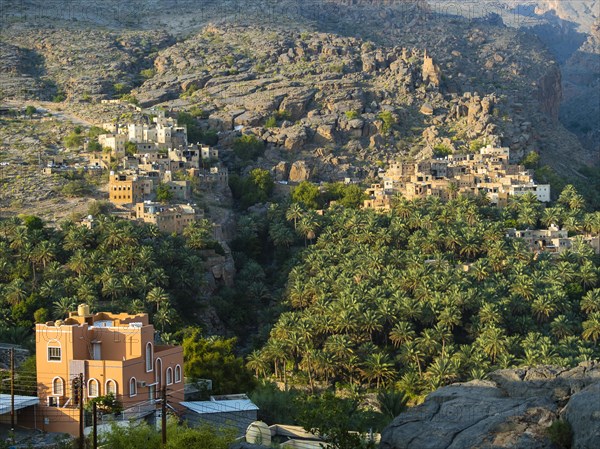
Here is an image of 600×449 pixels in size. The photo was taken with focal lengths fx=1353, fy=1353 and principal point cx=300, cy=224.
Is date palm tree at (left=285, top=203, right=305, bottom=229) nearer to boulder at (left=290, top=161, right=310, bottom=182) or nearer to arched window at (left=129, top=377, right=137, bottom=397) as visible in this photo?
boulder at (left=290, top=161, right=310, bottom=182)

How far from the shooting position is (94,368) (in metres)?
51.5

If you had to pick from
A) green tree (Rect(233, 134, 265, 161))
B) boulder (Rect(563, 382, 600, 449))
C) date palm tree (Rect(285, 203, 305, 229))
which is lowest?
date palm tree (Rect(285, 203, 305, 229))

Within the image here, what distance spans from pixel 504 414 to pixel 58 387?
1764cm

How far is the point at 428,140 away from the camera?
12888 centimetres

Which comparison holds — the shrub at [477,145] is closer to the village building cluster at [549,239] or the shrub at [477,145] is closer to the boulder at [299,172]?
the boulder at [299,172]

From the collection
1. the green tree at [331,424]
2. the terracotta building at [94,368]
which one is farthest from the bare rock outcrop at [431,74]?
the green tree at [331,424]

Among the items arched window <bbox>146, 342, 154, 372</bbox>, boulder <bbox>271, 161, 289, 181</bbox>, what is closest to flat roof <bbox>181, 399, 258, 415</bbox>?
arched window <bbox>146, 342, 154, 372</bbox>

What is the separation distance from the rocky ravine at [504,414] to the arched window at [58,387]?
520 inches

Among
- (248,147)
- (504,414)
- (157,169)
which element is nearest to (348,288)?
(157,169)

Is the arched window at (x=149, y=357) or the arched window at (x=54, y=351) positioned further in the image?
the arched window at (x=149, y=357)

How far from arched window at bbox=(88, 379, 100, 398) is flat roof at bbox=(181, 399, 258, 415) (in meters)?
4.19

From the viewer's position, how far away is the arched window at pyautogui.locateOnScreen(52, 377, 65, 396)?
5116 centimetres

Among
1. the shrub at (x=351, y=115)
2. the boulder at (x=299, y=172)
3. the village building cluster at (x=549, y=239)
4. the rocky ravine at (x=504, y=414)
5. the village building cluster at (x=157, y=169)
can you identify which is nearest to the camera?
the rocky ravine at (x=504, y=414)

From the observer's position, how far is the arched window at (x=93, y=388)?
51438 millimetres
